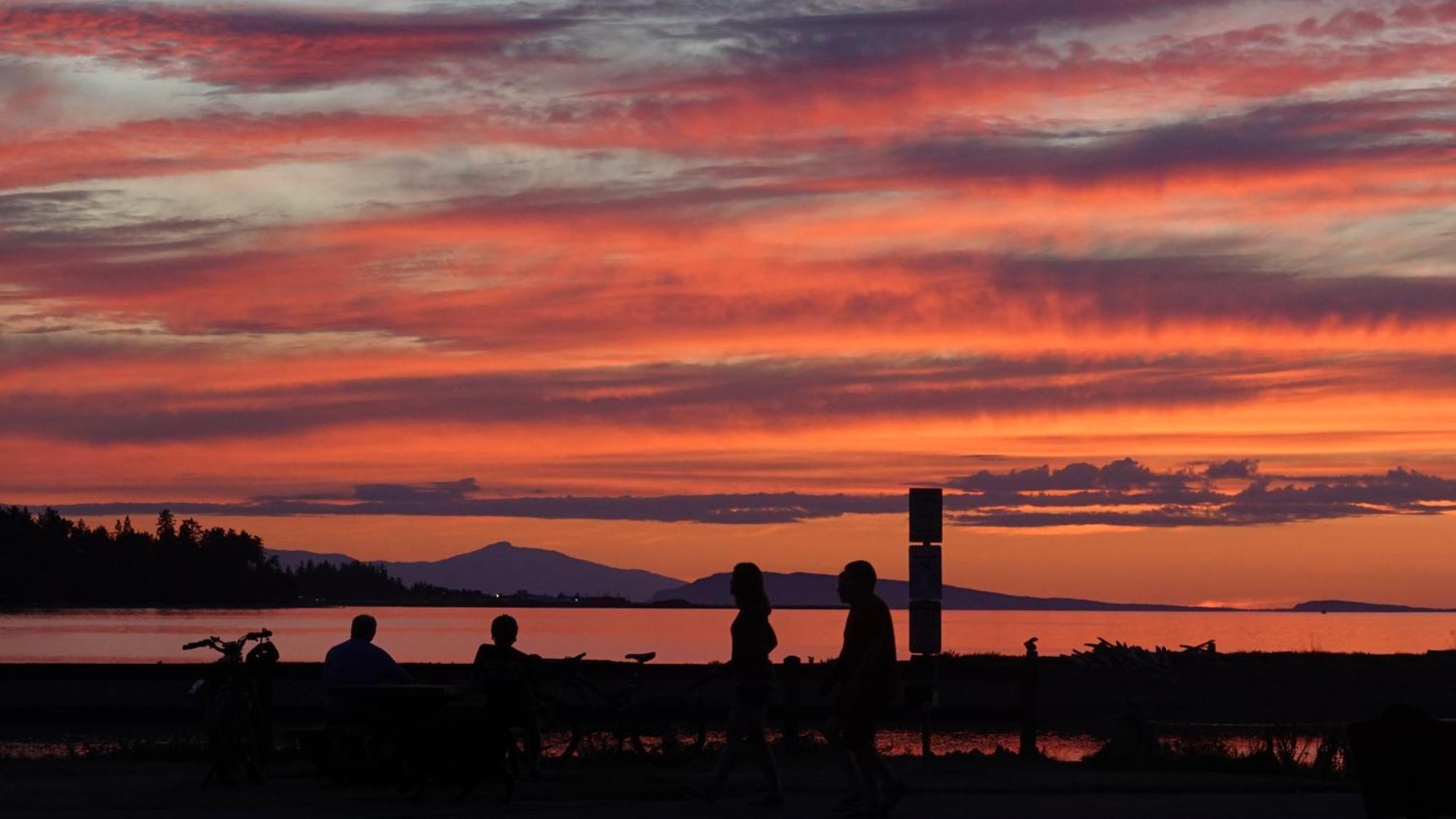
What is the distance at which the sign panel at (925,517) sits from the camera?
21422mm

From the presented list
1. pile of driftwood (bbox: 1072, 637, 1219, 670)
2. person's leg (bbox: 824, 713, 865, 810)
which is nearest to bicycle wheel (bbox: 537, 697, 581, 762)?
person's leg (bbox: 824, 713, 865, 810)

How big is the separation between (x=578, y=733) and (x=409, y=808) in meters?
6.39

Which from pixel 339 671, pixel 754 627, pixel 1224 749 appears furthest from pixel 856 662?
pixel 1224 749

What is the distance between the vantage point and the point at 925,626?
21422 mm

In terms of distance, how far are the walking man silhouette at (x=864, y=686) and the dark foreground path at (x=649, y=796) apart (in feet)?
1.25

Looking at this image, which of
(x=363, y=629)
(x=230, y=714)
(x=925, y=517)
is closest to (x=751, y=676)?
(x=363, y=629)

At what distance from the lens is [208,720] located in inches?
712

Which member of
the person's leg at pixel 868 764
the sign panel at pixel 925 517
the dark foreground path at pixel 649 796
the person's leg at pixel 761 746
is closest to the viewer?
the person's leg at pixel 868 764

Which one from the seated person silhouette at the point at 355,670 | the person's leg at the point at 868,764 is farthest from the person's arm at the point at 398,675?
the person's leg at the point at 868,764

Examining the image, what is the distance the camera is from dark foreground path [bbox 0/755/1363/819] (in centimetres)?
1653

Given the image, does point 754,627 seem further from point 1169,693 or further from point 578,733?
point 1169,693

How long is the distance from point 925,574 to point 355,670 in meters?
6.57

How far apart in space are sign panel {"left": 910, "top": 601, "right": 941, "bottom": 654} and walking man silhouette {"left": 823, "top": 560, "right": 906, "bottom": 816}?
4507mm

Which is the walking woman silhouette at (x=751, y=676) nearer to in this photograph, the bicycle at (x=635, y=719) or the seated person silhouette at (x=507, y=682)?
the seated person silhouette at (x=507, y=682)
